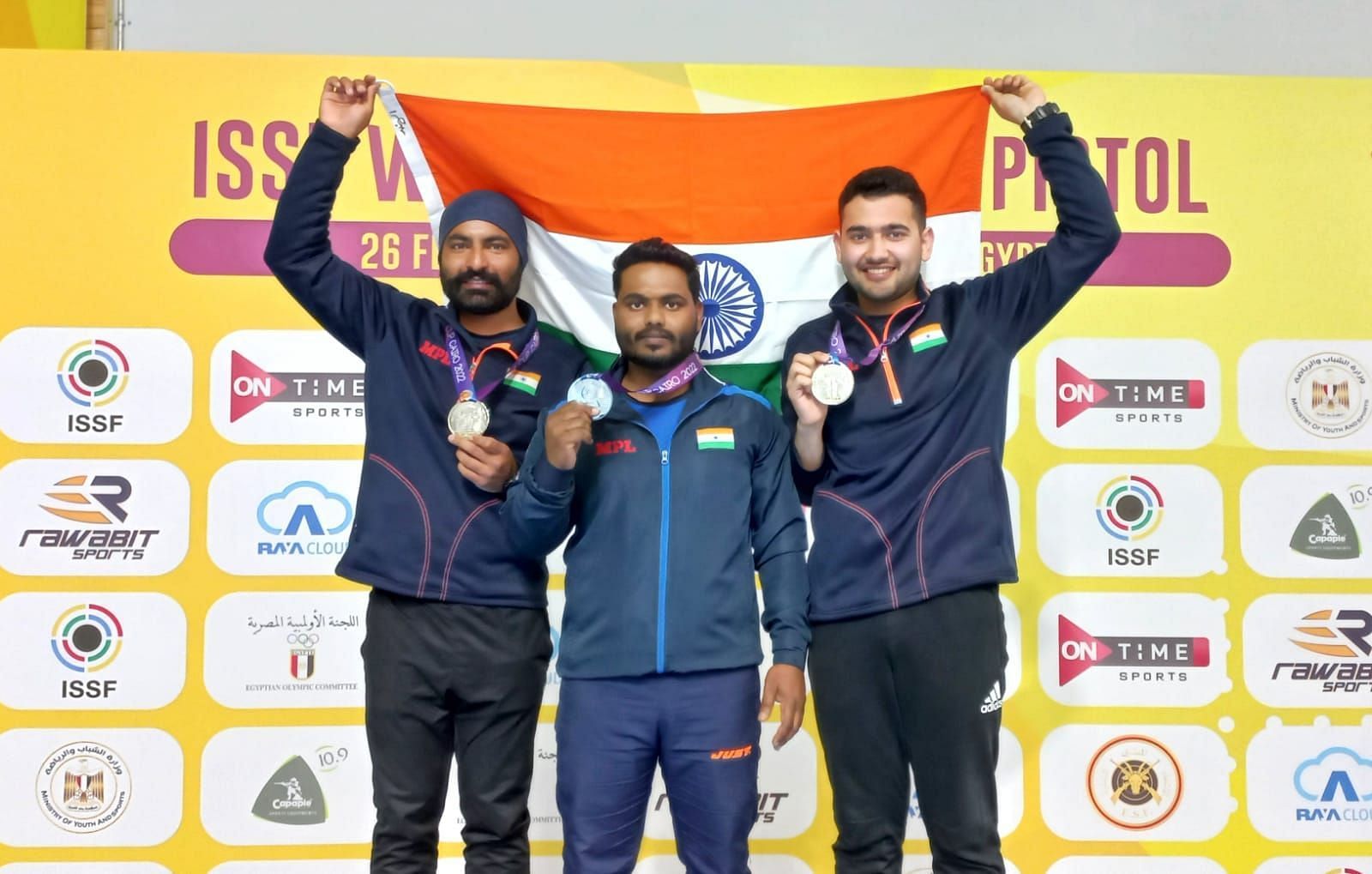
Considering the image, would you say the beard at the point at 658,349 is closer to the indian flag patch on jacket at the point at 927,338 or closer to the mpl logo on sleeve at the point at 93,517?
the indian flag patch on jacket at the point at 927,338

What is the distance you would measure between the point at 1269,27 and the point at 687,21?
221 centimetres

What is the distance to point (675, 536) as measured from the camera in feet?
8.09

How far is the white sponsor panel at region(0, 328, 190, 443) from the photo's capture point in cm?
359

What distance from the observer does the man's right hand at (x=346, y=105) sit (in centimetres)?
276

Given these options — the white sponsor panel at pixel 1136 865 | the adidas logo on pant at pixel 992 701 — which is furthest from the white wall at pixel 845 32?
the white sponsor panel at pixel 1136 865

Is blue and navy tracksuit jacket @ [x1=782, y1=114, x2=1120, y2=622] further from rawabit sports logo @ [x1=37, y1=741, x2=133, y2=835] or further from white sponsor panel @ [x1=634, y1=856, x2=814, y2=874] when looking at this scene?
rawabit sports logo @ [x1=37, y1=741, x2=133, y2=835]

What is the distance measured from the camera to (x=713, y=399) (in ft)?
8.43

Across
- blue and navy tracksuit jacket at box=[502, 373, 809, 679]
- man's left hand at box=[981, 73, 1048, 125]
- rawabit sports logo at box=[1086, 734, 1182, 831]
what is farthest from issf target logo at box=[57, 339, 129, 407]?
rawabit sports logo at box=[1086, 734, 1182, 831]

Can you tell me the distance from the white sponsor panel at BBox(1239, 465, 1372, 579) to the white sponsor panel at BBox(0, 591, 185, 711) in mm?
3444

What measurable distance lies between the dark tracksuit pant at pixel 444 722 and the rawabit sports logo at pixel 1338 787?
8.49 ft

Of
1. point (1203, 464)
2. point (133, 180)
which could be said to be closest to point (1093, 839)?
point (1203, 464)

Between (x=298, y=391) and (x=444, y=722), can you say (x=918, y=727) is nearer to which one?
(x=444, y=722)

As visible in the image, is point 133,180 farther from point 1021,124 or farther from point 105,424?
point 1021,124

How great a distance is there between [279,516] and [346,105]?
1.44 meters
